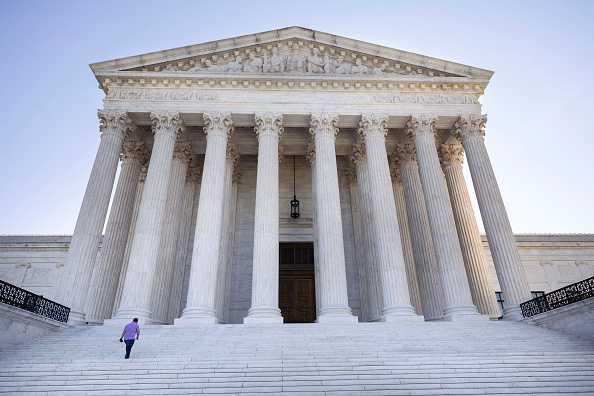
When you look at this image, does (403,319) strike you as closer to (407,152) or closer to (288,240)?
A: (288,240)

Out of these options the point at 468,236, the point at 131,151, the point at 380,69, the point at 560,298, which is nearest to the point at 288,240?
the point at 468,236

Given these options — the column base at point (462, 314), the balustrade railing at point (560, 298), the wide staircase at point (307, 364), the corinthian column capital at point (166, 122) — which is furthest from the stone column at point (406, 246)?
the corinthian column capital at point (166, 122)

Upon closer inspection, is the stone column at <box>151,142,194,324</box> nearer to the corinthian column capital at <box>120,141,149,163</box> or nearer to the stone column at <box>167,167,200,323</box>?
the stone column at <box>167,167,200,323</box>

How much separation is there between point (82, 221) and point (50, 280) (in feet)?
52.8

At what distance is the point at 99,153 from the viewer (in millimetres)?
21234

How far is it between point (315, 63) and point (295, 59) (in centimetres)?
131

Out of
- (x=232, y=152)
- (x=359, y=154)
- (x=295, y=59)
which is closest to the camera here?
(x=295, y=59)

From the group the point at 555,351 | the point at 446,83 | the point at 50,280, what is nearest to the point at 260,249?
the point at 555,351

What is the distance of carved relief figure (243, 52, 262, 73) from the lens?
24.1m

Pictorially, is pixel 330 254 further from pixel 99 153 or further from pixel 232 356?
pixel 99 153

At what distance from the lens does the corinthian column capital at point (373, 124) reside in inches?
900

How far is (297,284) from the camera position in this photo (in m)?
26.9

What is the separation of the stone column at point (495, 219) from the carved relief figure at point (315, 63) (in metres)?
8.95

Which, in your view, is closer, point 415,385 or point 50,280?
point 415,385
